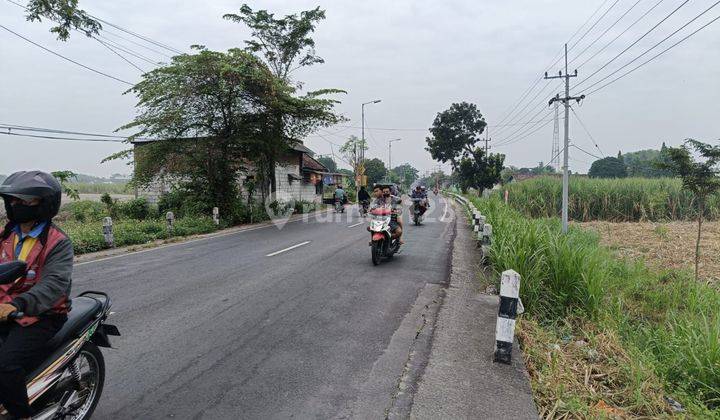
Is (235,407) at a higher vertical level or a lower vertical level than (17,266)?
lower

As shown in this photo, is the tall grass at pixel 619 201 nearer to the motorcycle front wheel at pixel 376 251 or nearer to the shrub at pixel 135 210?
the motorcycle front wheel at pixel 376 251

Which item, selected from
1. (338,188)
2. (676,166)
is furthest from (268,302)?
(338,188)

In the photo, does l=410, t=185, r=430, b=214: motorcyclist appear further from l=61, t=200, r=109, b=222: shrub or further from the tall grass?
l=61, t=200, r=109, b=222: shrub

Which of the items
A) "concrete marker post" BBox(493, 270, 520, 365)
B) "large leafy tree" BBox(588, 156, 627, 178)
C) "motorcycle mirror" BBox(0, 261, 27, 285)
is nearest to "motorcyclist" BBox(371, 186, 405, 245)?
"concrete marker post" BBox(493, 270, 520, 365)

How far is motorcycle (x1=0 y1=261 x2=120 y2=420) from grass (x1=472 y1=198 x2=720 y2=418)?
3.46m

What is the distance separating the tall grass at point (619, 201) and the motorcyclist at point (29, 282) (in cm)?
2126

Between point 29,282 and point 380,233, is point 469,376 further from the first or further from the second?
point 380,233

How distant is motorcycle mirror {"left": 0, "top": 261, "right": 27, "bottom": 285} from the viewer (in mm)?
2256

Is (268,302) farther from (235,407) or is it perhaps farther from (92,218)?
(92,218)

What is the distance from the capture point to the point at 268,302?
5871mm

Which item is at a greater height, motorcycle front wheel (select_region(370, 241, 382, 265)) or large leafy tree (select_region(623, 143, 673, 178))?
large leafy tree (select_region(623, 143, 673, 178))

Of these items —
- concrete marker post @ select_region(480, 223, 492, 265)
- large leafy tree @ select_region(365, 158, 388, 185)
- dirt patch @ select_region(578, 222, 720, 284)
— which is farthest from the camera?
large leafy tree @ select_region(365, 158, 388, 185)

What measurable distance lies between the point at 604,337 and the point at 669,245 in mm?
9952

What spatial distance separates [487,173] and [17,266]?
41.0m
